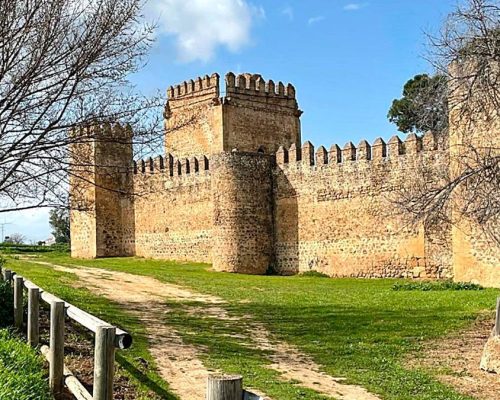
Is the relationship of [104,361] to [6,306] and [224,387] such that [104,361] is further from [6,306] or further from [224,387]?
[6,306]

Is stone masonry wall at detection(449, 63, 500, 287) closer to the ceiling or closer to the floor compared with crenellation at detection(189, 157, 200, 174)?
closer to the floor

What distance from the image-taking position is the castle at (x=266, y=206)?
24.3m

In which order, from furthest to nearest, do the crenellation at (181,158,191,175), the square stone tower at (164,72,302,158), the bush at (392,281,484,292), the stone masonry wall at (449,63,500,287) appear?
the square stone tower at (164,72,302,158), the crenellation at (181,158,191,175), the bush at (392,281,484,292), the stone masonry wall at (449,63,500,287)

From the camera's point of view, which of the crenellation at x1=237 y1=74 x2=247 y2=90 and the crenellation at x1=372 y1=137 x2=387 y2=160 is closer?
the crenellation at x1=372 y1=137 x2=387 y2=160

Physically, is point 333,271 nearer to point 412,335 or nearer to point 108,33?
point 412,335

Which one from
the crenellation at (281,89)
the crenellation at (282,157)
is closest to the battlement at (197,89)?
the crenellation at (281,89)

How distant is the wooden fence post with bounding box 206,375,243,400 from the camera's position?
11.4ft

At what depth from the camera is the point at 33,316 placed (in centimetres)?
909

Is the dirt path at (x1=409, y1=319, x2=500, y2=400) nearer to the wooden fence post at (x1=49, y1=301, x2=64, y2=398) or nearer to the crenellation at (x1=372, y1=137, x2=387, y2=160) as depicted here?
the wooden fence post at (x1=49, y1=301, x2=64, y2=398)

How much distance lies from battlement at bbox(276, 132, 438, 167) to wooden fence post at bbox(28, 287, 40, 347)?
16463mm

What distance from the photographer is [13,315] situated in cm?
1110

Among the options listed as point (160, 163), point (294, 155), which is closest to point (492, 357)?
point (294, 155)

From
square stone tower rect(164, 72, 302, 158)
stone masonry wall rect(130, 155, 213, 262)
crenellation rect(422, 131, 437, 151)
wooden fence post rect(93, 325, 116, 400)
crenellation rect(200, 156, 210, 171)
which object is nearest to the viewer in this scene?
wooden fence post rect(93, 325, 116, 400)

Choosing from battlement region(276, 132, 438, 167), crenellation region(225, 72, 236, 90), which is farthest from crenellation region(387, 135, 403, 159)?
crenellation region(225, 72, 236, 90)
